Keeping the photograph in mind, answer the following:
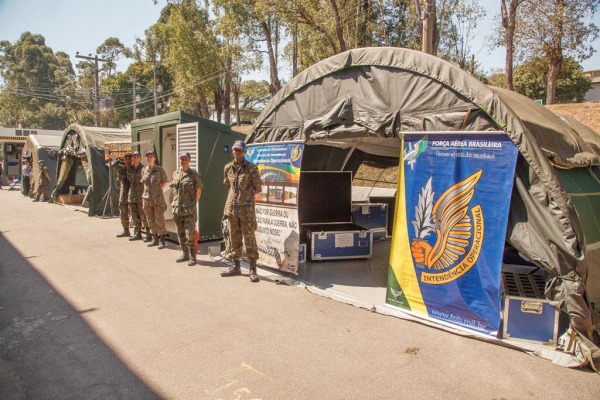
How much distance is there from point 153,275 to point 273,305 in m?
2.38

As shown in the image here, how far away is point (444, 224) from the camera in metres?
4.73

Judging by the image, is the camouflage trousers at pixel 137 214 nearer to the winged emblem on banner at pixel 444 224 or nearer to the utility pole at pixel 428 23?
the winged emblem on banner at pixel 444 224

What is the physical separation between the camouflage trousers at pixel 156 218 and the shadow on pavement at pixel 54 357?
2981 mm

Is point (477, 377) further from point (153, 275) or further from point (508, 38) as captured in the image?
point (508, 38)

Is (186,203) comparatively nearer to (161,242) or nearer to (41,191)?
(161,242)

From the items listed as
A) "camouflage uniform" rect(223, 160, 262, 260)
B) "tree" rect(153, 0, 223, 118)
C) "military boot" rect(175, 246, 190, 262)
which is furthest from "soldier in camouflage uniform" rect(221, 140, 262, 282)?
"tree" rect(153, 0, 223, 118)

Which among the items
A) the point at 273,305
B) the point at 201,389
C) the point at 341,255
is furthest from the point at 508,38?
the point at 201,389

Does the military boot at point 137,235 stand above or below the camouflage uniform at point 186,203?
below

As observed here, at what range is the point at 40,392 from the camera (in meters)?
3.21

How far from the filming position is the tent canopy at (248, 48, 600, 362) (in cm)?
400

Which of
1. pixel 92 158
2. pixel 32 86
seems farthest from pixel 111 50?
pixel 92 158

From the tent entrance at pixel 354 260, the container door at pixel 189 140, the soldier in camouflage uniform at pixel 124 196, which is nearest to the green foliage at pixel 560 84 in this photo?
the tent entrance at pixel 354 260

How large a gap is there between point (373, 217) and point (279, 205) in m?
3.78

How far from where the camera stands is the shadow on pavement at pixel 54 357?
127 inches
